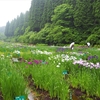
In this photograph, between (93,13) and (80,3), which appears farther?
(80,3)

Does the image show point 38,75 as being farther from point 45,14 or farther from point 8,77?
point 45,14

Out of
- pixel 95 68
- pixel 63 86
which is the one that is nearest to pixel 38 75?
pixel 63 86

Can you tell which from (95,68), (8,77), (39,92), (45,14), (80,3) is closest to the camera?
(8,77)

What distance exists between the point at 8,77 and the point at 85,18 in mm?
23765

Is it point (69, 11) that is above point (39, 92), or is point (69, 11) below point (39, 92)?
above

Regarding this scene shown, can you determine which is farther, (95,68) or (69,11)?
(69,11)

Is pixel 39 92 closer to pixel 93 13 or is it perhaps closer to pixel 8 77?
pixel 8 77

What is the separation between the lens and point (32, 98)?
325 cm

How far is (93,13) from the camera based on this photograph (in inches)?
953

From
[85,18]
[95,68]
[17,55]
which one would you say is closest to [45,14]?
[85,18]

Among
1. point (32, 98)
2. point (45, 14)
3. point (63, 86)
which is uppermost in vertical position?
point (45, 14)

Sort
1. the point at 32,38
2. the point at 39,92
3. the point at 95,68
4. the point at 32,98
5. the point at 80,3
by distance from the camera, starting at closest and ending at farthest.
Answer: the point at 32,98 < the point at 39,92 < the point at 95,68 < the point at 80,3 < the point at 32,38

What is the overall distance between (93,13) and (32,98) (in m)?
23.0

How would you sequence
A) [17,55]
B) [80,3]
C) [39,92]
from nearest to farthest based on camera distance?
[39,92], [17,55], [80,3]
